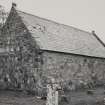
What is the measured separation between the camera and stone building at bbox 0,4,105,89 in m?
17.2

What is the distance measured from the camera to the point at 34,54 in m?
17.5

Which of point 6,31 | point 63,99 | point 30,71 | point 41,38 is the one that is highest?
point 6,31

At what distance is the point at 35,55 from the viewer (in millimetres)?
17406

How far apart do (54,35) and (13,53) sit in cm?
500

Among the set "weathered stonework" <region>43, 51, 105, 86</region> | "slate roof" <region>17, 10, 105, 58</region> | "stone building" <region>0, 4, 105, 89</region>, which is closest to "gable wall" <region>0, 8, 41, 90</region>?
"stone building" <region>0, 4, 105, 89</region>

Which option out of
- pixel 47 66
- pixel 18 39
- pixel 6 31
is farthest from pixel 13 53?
pixel 47 66

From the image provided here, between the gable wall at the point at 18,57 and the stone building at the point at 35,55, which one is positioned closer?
the stone building at the point at 35,55

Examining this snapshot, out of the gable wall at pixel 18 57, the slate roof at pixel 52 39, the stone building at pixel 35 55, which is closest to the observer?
the stone building at pixel 35 55

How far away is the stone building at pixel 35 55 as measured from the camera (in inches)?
679

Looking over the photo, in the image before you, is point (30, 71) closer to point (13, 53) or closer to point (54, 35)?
point (13, 53)

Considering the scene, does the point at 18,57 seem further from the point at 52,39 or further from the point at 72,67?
the point at 72,67

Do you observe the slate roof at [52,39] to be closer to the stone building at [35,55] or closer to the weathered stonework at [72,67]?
the stone building at [35,55]

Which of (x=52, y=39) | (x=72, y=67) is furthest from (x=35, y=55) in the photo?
(x=72, y=67)

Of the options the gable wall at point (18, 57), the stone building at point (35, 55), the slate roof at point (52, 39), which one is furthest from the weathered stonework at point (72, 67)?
the gable wall at point (18, 57)
